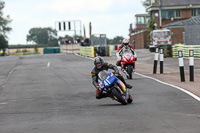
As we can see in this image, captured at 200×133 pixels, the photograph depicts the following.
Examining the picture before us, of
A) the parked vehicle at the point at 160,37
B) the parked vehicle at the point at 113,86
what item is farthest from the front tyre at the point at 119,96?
the parked vehicle at the point at 160,37

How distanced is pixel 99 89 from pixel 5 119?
2691mm

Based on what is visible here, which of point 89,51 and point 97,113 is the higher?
point 89,51

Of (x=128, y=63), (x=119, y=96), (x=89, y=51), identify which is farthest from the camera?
(x=89, y=51)

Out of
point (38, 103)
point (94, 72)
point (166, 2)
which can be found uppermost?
point (166, 2)

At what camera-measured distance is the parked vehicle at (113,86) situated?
1077 centimetres

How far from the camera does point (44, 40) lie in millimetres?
194125

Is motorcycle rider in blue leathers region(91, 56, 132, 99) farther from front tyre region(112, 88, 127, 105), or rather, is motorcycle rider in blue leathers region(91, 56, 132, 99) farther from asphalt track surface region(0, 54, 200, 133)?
front tyre region(112, 88, 127, 105)

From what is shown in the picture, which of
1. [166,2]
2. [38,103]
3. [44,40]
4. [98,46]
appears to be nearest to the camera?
[38,103]

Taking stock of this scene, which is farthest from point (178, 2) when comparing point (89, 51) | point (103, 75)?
point (103, 75)

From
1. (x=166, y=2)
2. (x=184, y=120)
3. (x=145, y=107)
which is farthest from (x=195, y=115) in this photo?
(x=166, y=2)

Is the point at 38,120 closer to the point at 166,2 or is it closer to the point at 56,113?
the point at 56,113

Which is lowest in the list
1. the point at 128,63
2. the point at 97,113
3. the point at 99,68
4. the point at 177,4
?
the point at 97,113

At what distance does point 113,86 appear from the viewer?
1087 cm

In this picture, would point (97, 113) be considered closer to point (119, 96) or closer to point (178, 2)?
point (119, 96)
